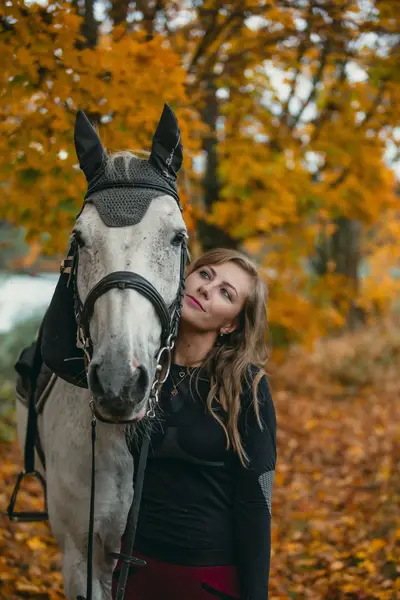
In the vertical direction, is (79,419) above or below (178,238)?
below

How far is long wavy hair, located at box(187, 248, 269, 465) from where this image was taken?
6.49 feet

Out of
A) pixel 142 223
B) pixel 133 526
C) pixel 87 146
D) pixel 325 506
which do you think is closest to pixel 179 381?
pixel 133 526

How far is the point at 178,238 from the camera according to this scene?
187cm

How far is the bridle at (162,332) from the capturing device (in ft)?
5.46

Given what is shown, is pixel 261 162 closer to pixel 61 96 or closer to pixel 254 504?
pixel 61 96

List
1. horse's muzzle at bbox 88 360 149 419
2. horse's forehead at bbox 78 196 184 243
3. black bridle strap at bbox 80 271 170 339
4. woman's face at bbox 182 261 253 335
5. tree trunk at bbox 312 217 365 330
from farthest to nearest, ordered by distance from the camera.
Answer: tree trunk at bbox 312 217 365 330 → woman's face at bbox 182 261 253 335 → horse's forehead at bbox 78 196 184 243 → black bridle strap at bbox 80 271 170 339 → horse's muzzle at bbox 88 360 149 419

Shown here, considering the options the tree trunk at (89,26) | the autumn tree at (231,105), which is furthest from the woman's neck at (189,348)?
the tree trunk at (89,26)

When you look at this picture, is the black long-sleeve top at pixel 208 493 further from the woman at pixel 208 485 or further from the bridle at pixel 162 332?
the bridle at pixel 162 332

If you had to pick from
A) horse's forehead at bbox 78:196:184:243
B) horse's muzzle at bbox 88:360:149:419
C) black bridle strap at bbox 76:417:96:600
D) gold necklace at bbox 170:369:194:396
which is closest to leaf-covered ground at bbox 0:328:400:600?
black bridle strap at bbox 76:417:96:600

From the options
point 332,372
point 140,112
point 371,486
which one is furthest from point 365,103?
point 332,372

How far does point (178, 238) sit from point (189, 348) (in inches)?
18.8

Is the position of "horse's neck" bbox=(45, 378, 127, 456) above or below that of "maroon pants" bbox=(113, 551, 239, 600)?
above

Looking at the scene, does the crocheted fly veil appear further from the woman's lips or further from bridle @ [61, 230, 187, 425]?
the woman's lips

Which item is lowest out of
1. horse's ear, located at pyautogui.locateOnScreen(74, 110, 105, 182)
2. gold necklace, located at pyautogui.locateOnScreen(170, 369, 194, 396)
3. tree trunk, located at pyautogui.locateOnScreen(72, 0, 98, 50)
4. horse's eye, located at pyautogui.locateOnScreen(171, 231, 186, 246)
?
gold necklace, located at pyautogui.locateOnScreen(170, 369, 194, 396)
